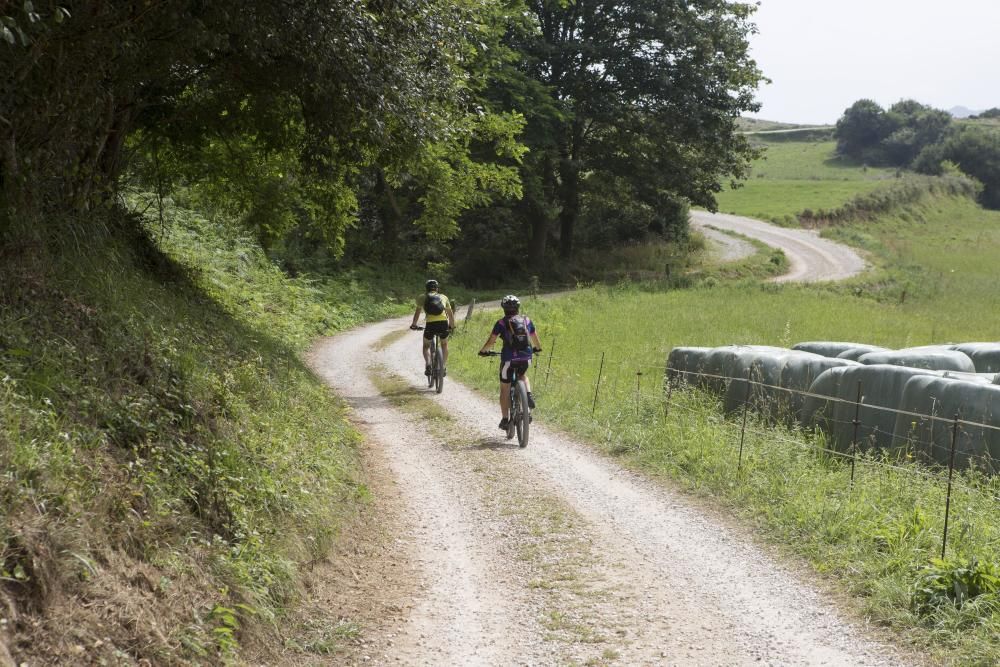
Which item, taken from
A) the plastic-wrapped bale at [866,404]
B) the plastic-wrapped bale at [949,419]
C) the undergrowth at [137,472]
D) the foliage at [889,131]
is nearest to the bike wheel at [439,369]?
the undergrowth at [137,472]

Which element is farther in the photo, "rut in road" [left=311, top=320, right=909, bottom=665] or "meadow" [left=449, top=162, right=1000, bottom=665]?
"meadow" [left=449, top=162, right=1000, bottom=665]

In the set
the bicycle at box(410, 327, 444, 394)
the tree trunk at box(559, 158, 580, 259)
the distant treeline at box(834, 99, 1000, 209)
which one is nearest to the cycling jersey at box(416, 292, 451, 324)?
the bicycle at box(410, 327, 444, 394)

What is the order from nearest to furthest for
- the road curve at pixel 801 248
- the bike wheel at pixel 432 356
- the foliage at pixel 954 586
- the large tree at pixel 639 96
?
1. the foliage at pixel 954 586
2. the bike wheel at pixel 432 356
3. the large tree at pixel 639 96
4. the road curve at pixel 801 248

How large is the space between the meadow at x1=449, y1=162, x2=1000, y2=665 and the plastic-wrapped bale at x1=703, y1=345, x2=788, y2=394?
0.42 meters

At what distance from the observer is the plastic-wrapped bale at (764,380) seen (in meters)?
12.4

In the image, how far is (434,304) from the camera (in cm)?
1647

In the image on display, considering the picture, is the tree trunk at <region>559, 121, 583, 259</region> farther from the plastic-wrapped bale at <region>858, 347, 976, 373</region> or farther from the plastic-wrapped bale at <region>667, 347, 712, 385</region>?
the plastic-wrapped bale at <region>858, 347, 976, 373</region>

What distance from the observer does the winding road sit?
589cm

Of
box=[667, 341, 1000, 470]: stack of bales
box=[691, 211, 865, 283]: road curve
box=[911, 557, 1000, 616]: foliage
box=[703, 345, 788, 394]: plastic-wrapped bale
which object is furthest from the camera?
box=[691, 211, 865, 283]: road curve

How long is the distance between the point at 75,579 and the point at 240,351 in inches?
276

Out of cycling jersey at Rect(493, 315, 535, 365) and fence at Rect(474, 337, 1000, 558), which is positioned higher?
cycling jersey at Rect(493, 315, 535, 365)

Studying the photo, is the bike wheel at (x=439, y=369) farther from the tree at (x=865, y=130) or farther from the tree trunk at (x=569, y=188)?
the tree at (x=865, y=130)

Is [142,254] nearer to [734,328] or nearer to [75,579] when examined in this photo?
[75,579]

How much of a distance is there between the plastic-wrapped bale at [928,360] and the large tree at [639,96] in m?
24.5
